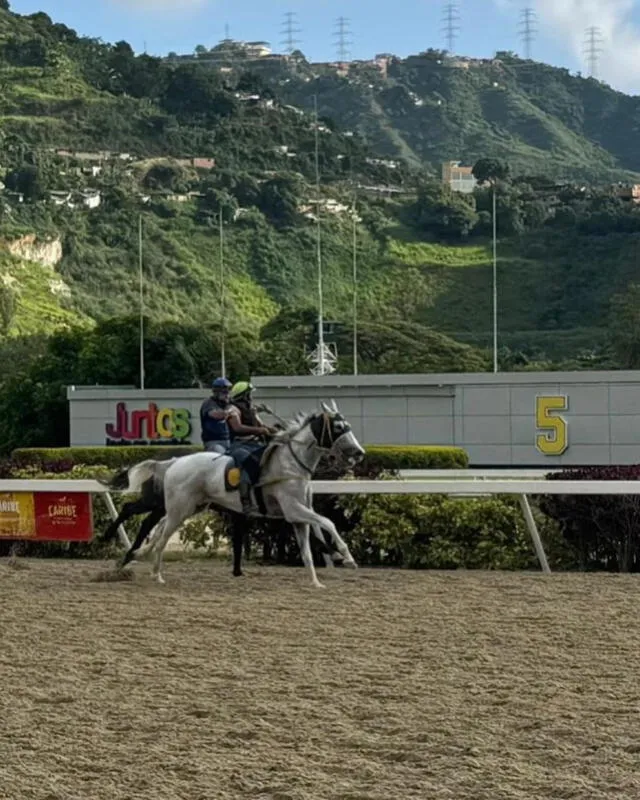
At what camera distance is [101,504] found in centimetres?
1444

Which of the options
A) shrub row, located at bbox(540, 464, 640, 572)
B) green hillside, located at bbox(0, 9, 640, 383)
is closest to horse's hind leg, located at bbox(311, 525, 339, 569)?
shrub row, located at bbox(540, 464, 640, 572)

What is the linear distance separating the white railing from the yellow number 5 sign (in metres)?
13.1

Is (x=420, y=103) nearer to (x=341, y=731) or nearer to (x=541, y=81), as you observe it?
(x=541, y=81)

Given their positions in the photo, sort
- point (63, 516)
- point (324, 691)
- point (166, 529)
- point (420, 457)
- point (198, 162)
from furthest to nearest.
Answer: point (198, 162)
point (420, 457)
point (63, 516)
point (166, 529)
point (324, 691)

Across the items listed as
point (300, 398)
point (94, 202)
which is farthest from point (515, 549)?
point (94, 202)

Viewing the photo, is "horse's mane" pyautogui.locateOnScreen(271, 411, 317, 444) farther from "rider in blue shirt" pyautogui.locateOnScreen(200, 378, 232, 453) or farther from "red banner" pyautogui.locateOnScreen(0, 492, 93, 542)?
"red banner" pyautogui.locateOnScreen(0, 492, 93, 542)

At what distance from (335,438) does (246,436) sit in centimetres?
79

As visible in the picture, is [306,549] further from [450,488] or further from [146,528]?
[450,488]

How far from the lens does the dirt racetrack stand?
538 cm

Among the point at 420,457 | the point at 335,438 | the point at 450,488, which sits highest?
the point at 335,438

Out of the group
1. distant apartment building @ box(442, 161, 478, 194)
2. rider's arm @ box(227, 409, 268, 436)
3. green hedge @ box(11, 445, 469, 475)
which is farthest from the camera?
distant apartment building @ box(442, 161, 478, 194)

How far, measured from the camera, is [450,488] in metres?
12.6

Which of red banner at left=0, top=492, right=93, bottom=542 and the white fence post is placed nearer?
the white fence post

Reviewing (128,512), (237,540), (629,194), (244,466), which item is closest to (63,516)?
(128,512)
